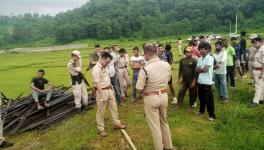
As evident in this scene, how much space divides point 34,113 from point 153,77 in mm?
5193

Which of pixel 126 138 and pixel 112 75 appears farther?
pixel 112 75

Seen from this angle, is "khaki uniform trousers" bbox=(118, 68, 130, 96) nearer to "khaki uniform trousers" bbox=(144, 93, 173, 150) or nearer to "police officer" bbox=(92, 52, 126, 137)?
"police officer" bbox=(92, 52, 126, 137)

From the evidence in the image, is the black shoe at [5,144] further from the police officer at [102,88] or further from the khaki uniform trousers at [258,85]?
the khaki uniform trousers at [258,85]

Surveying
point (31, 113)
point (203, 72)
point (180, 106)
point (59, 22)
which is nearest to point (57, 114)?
point (31, 113)

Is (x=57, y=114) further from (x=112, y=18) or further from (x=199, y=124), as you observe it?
(x=112, y=18)

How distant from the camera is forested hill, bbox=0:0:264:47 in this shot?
92312 mm

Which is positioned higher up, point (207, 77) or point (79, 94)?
point (207, 77)

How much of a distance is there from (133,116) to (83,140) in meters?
2.20

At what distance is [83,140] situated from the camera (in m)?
8.50

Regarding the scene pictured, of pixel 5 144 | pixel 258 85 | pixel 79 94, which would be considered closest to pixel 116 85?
pixel 79 94

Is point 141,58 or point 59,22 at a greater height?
point 59,22

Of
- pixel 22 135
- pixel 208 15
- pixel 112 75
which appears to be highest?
pixel 208 15

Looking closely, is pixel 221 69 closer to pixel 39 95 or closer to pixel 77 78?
pixel 77 78

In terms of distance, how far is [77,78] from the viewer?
1077 centimetres
